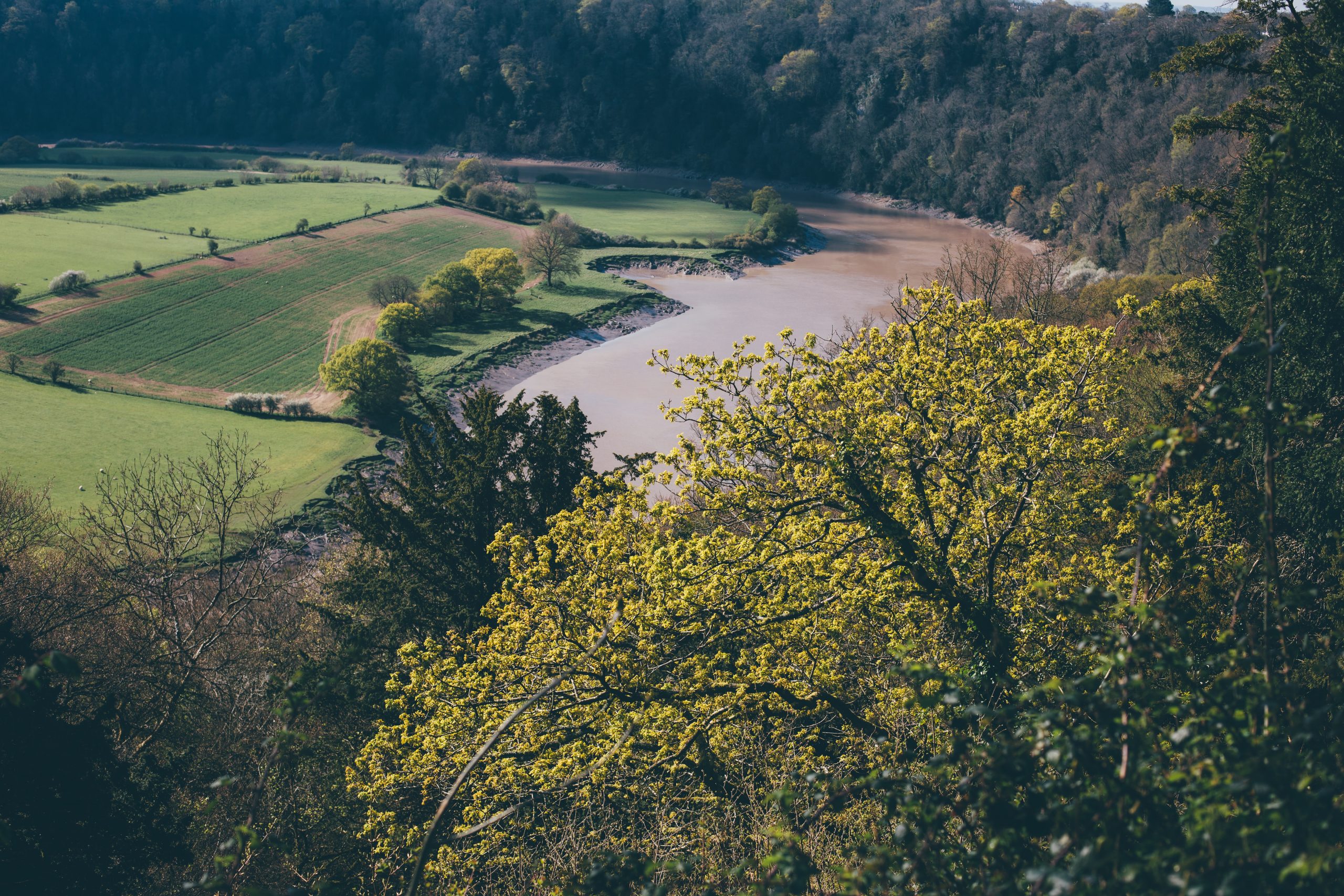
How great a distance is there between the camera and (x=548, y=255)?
9194 centimetres

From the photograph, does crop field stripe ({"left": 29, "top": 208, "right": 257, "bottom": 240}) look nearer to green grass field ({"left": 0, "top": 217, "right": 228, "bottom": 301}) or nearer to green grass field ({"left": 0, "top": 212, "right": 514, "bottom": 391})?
green grass field ({"left": 0, "top": 217, "right": 228, "bottom": 301})

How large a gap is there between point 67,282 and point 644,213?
249 ft

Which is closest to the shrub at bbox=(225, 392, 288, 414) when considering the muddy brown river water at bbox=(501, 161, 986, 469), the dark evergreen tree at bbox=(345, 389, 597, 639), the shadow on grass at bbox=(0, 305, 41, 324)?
the muddy brown river water at bbox=(501, 161, 986, 469)

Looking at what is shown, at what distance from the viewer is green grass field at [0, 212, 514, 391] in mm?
66312

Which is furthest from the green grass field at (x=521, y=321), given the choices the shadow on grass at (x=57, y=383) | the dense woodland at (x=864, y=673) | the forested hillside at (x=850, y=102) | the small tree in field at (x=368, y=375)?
the forested hillside at (x=850, y=102)

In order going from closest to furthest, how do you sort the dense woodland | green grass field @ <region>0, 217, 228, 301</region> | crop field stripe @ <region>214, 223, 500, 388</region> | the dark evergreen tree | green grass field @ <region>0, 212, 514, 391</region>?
the dense woodland → the dark evergreen tree → green grass field @ <region>0, 212, 514, 391</region> → crop field stripe @ <region>214, 223, 500, 388</region> → green grass field @ <region>0, 217, 228, 301</region>

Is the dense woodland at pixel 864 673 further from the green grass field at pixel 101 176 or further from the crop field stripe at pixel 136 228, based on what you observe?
the green grass field at pixel 101 176

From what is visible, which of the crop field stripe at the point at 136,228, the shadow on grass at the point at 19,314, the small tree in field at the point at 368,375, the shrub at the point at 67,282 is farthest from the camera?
the crop field stripe at the point at 136,228

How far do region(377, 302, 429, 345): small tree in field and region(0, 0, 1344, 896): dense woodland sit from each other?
54.8 m

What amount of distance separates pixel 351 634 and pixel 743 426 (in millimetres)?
13396

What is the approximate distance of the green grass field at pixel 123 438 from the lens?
4800 centimetres

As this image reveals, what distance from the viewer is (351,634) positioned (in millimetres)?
21422

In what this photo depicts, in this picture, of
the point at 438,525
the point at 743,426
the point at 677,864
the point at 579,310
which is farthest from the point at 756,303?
the point at 677,864

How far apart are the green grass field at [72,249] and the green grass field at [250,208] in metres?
3.53
